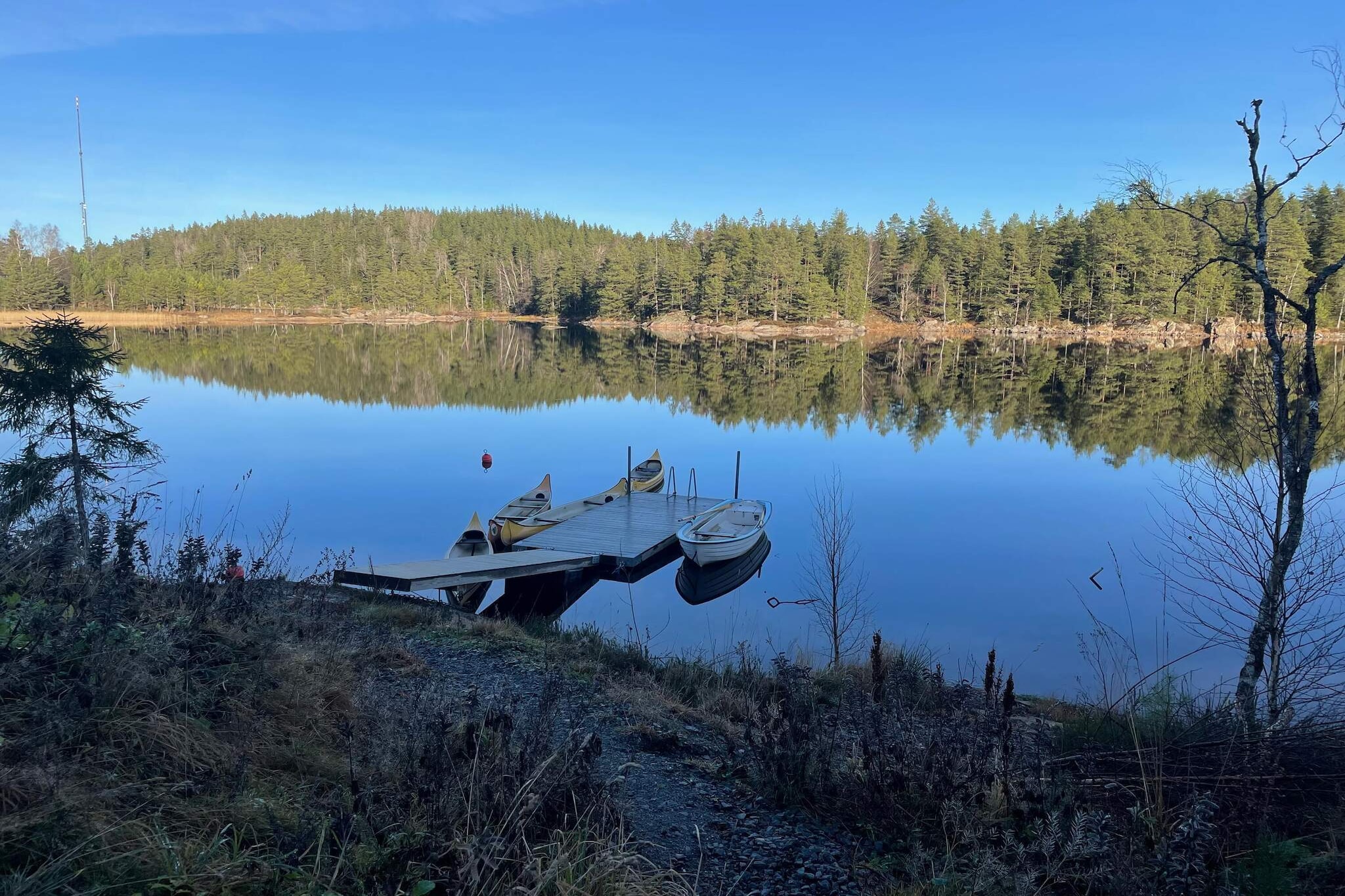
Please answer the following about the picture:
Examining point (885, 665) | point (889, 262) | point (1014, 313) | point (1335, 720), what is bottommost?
point (885, 665)

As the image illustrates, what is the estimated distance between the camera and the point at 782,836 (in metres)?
4.61

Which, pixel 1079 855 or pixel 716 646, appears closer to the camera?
pixel 1079 855

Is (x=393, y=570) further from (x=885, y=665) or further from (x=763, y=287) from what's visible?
(x=763, y=287)

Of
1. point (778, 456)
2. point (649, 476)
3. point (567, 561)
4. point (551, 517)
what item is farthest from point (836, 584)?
point (778, 456)

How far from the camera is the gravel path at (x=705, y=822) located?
4145mm

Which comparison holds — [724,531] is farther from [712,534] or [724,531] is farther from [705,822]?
[705,822]

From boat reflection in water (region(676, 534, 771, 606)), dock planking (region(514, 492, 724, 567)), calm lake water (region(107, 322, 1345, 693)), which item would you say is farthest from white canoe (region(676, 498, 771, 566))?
calm lake water (region(107, 322, 1345, 693))

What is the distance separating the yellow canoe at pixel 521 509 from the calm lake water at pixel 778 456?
4.45 feet

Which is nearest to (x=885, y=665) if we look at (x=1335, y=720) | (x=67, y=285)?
(x=1335, y=720)

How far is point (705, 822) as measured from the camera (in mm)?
4805

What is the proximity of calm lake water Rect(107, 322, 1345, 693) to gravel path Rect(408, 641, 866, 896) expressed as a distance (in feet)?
16.9

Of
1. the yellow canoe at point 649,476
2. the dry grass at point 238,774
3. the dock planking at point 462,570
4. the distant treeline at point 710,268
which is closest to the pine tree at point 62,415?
the dock planking at point 462,570

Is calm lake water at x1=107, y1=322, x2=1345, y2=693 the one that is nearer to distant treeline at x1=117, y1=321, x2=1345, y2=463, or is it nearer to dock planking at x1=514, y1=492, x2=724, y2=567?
distant treeline at x1=117, y1=321, x2=1345, y2=463

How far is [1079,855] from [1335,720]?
309cm
